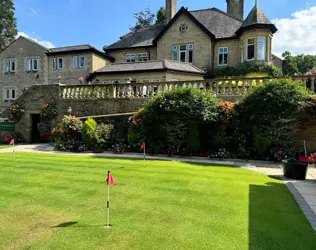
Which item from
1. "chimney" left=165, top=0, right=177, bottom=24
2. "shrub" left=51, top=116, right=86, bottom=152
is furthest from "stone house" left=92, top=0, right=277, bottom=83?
"shrub" left=51, top=116, right=86, bottom=152

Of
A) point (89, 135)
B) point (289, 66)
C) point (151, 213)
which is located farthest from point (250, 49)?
point (289, 66)

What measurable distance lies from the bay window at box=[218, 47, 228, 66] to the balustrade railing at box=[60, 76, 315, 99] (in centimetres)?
Result: 1110

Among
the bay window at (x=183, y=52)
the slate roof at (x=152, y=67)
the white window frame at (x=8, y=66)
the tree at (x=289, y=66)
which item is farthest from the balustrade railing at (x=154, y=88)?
the tree at (x=289, y=66)

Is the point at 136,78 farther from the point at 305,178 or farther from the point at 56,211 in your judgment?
the point at 56,211

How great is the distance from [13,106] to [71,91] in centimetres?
521

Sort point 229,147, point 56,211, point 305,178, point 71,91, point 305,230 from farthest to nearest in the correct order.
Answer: point 71,91 < point 229,147 < point 305,178 < point 56,211 < point 305,230

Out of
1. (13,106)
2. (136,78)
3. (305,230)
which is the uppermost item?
(136,78)

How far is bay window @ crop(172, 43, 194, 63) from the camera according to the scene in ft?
86.7

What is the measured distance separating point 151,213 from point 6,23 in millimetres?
58254

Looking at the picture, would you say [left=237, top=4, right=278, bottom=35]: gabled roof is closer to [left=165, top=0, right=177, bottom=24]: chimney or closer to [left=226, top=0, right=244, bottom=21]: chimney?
[left=226, top=0, right=244, bottom=21]: chimney

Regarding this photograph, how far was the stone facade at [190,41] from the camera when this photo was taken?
2567 centimetres

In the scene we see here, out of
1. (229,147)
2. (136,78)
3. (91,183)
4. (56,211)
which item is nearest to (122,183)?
(91,183)

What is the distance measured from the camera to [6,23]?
1959 inches

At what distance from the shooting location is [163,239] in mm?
3988
